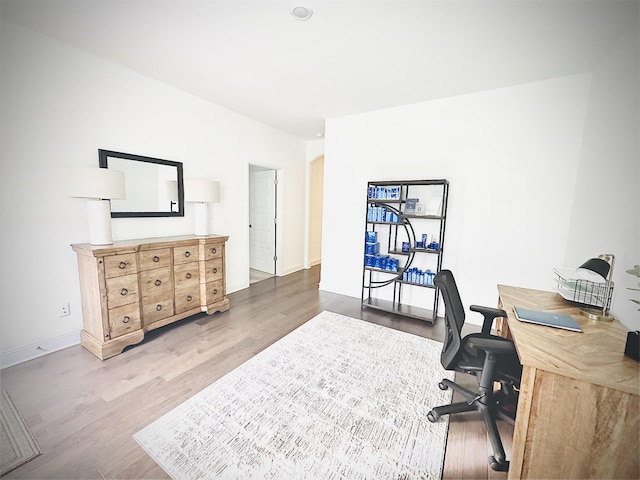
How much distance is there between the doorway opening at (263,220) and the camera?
5086 millimetres

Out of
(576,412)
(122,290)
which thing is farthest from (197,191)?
(576,412)

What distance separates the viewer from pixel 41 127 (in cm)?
223

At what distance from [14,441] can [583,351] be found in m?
3.07

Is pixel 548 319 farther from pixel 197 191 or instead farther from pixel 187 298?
pixel 197 191

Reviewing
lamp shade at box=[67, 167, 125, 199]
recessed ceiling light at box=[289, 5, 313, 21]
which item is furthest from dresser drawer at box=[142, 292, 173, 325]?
recessed ceiling light at box=[289, 5, 313, 21]

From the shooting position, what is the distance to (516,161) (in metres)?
2.91

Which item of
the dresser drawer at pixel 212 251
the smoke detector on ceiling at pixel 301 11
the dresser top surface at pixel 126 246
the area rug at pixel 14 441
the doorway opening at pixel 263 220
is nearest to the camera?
the area rug at pixel 14 441

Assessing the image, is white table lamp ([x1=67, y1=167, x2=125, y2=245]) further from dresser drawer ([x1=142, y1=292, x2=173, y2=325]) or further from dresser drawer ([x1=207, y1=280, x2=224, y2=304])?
dresser drawer ([x1=207, y1=280, x2=224, y2=304])

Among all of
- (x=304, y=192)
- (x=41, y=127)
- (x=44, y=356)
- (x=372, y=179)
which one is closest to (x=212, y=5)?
(x=41, y=127)

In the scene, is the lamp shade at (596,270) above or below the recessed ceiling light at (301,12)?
below

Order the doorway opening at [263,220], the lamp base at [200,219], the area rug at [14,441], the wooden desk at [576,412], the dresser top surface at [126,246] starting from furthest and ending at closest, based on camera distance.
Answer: the doorway opening at [263,220]
the lamp base at [200,219]
the dresser top surface at [126,246]
the area rug at [14,441]
the wooden desk at [576,412]

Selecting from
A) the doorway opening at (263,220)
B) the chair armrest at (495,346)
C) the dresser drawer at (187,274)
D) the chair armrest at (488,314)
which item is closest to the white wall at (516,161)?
the chair armrest at (488,314)

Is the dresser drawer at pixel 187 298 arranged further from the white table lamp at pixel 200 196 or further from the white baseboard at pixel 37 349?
the white baseboard at pixel 37 349

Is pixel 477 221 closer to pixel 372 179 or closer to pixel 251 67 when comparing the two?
pixel 372 179
